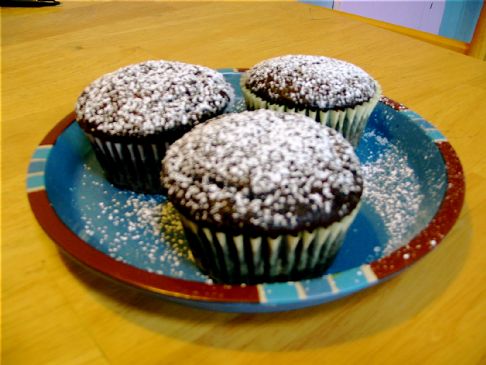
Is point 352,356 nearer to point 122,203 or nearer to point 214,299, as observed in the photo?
point 214,299

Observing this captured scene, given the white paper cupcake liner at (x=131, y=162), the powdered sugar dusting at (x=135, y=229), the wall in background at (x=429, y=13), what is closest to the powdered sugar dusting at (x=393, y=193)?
the powdered sugar dusting at (x=135, y=229)

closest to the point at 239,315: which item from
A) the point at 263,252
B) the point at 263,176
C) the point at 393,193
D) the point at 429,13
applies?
the point at 263,252

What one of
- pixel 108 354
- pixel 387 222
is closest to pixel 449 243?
pixel 387 222

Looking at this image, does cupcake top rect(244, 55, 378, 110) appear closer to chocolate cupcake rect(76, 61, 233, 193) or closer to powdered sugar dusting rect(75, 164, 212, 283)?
chocolate cupcake rect(76, 61, 233, 193)

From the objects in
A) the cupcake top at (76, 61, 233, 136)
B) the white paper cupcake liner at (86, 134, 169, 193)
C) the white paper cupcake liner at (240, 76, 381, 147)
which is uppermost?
the cupcake top at (76, 61, 233, 136)

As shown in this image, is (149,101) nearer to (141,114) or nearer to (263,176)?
(141,114)

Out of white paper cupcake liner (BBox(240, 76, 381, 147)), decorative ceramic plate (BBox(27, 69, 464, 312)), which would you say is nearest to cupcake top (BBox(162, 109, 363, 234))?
decorative ceramic plate (BBox(27, 69, 464, 312))
